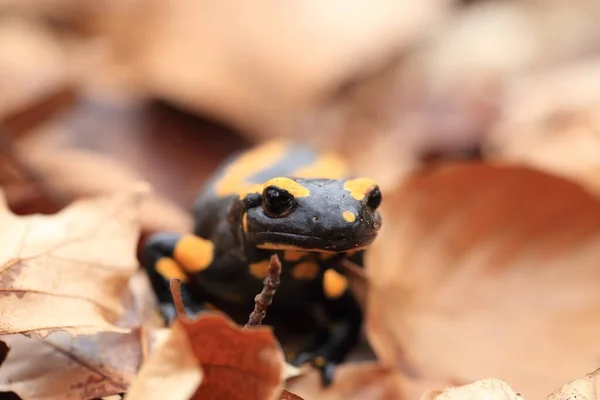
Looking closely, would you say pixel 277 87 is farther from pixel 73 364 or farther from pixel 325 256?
pixel 73 364

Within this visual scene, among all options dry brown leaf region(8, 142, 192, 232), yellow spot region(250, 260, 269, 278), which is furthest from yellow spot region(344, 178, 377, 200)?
dry brown leaf region(8, 142, 192, 232)

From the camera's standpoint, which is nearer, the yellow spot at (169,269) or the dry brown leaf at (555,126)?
the yellow spot at (169,269)

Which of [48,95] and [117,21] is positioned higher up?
[117,21]

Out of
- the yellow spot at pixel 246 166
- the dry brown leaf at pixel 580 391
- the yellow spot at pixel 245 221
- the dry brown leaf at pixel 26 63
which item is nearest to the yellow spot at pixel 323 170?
the yellow spot at pixel 246 166

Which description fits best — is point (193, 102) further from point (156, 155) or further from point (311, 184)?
point (311, 184)

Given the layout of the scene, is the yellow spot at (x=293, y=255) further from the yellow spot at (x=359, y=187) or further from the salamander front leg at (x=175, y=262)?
the salamander front leg at (x=175, y=262)

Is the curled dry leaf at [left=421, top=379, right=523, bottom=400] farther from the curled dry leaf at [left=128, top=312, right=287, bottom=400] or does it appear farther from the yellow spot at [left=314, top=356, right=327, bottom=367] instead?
the yellow spot at [left=314, top=356, right=327, bottom=367]

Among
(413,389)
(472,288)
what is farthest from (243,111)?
(413,389)
